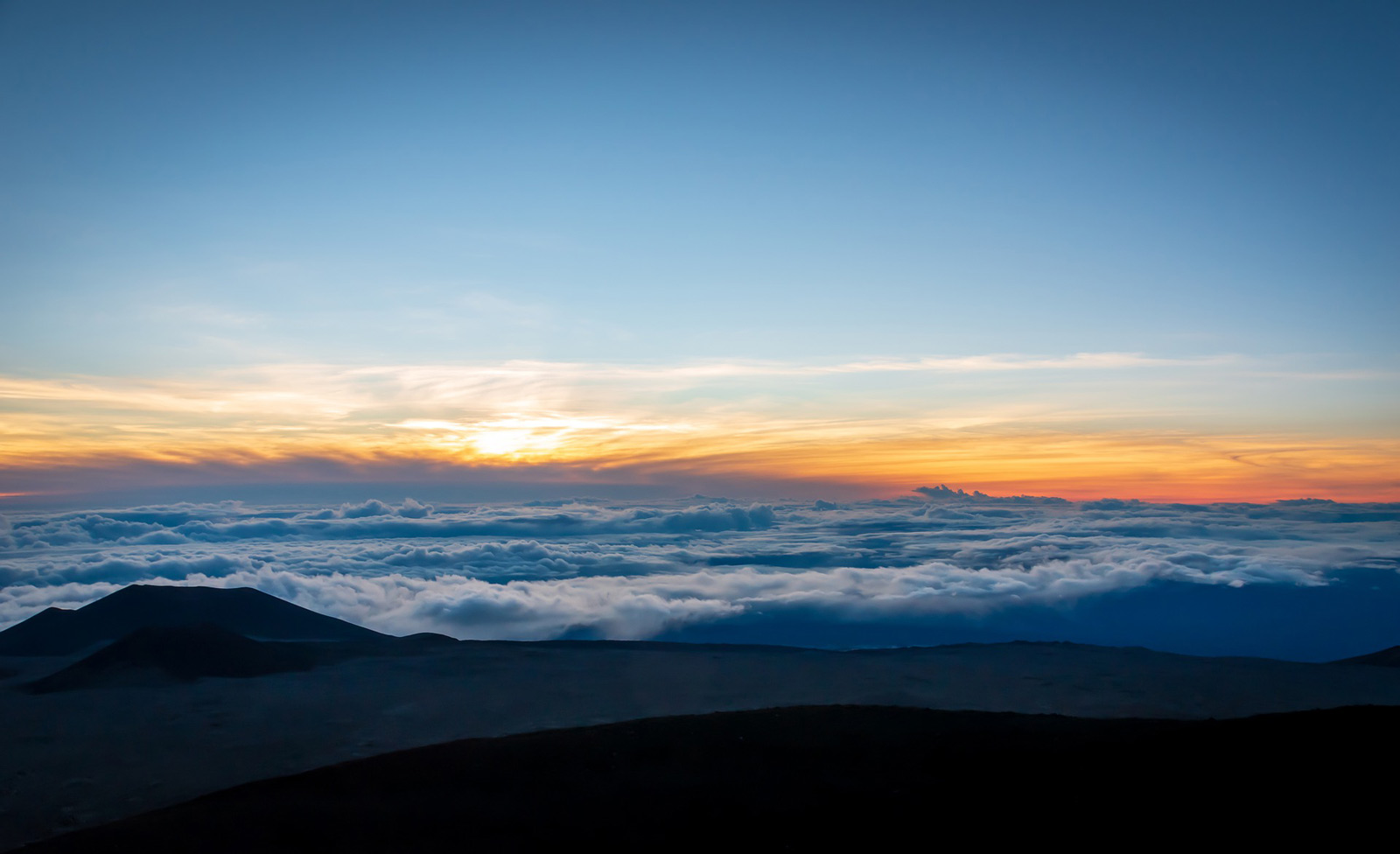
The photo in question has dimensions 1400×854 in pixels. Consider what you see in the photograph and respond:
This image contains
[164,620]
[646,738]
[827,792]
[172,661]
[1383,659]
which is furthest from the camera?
[164,620]

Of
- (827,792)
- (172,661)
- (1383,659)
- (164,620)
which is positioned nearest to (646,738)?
(827,792)

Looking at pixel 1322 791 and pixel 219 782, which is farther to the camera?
pixel 219 782

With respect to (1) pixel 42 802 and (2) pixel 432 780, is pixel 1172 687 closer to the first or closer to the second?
(2) pixel 432 780

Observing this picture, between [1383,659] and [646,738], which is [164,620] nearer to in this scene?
[646,738]

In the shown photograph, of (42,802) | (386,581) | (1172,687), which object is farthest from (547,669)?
(386,581)

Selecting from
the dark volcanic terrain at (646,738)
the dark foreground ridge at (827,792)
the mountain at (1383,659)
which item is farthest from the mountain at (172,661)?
the mountain at (1383,659)

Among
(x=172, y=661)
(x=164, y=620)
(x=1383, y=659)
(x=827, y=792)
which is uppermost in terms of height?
(x=827, y=792)
